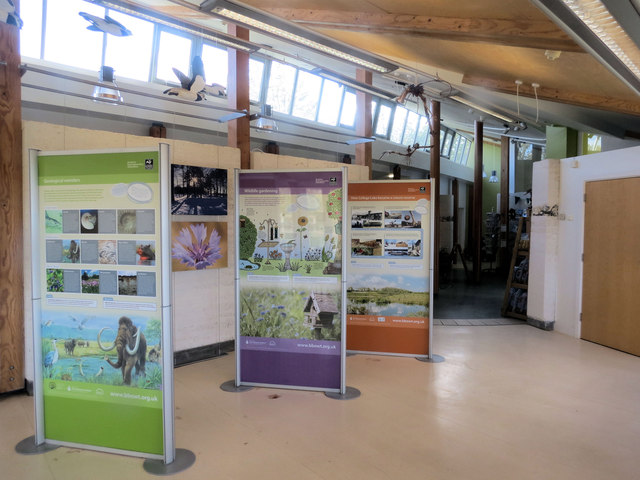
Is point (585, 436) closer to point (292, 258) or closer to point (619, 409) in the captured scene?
point (619, 409)

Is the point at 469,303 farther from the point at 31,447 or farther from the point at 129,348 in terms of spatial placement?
the point at 31,447

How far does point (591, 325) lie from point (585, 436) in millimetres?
3189

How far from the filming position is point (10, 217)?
3.80 m

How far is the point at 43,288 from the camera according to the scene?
114 inches

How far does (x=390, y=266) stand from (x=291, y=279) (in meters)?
1.62

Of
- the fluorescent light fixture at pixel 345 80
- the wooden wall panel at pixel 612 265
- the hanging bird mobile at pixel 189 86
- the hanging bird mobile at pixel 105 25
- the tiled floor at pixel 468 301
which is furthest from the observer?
the tiled floor at pixel 468 301

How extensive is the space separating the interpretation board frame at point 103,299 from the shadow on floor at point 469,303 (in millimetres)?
5213

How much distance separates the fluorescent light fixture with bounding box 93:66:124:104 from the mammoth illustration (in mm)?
2672

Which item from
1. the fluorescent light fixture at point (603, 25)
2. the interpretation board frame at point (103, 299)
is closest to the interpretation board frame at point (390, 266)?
the fluorescent light fixture at point (603, 25)

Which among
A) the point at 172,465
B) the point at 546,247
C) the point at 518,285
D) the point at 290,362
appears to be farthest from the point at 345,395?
the point at 518,285

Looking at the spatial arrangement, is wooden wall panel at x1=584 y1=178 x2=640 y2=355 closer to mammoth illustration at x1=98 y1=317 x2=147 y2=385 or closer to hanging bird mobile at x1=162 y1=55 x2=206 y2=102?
hanging bird mobile at x1=162 y1=55 x2=206 y2=102

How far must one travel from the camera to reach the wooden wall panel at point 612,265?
532 centimetres

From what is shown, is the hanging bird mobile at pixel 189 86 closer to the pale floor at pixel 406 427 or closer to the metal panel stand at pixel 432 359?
the pale floor at pixel 406 427

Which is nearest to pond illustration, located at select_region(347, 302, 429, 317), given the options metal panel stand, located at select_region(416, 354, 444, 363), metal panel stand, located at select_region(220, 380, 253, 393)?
metal panel stand, located at select_region(416, 354, 444, 363)
